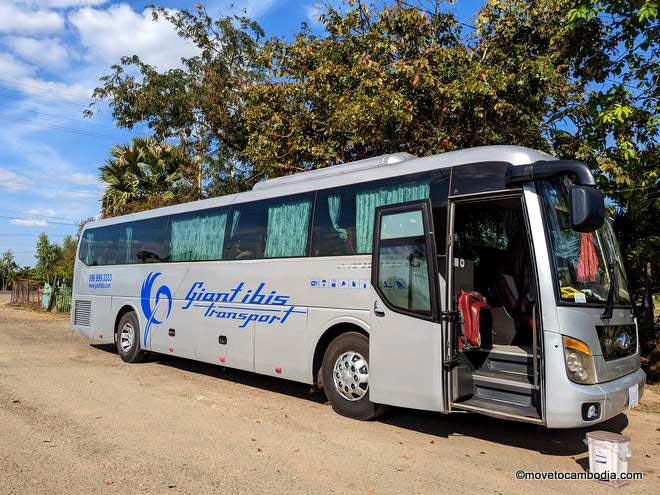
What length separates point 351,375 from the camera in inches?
275

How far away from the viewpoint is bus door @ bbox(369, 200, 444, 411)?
19.7ft

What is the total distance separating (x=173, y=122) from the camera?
18.6m

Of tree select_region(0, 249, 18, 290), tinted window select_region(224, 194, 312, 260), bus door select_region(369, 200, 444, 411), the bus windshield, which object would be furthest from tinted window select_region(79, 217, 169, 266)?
tree select_region(0, 249, 18, 290)

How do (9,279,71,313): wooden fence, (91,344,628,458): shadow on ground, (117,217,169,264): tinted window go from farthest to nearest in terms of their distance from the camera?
(9,279,71,313): wooden fence
(117,217,169,264): tinted window
(91,344,628,458): shadow on ground

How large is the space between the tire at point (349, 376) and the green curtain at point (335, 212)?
4.36 feet

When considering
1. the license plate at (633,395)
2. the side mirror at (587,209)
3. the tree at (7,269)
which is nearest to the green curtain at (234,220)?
the side mirror at (587,209)

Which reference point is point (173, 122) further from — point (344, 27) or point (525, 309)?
point (525, 309)

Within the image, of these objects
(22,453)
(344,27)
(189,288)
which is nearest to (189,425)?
(22,453)

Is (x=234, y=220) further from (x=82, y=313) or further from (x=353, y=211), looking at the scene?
(x=82, y=313)

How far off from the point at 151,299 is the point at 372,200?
5.83 m

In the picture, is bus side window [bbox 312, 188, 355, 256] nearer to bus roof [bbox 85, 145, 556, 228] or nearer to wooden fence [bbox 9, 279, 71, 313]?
bus roof [bbox 85, 145, 556, 228]

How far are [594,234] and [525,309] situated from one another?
1354 mm

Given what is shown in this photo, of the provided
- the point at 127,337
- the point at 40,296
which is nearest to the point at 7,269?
the point at 40,296

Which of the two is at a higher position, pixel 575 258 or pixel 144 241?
pixel 144 241
